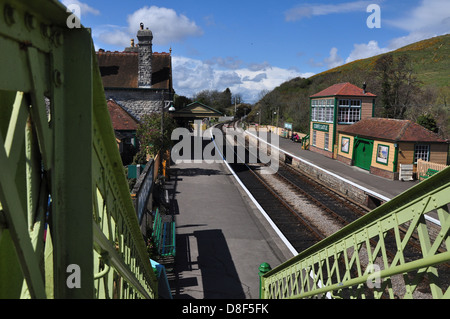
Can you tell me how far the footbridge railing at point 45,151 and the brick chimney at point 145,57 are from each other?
2626 centimetres

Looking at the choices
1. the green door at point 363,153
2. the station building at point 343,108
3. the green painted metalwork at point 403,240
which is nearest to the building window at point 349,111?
the station building at point 343,108

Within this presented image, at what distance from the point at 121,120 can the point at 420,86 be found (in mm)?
43476

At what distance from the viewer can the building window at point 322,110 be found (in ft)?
98.1

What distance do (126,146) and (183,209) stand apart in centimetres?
1045

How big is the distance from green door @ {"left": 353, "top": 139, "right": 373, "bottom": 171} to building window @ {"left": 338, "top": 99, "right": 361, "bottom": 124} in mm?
4117

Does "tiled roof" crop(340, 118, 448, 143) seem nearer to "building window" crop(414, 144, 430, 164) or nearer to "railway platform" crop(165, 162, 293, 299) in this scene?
"building window" crop(414, 144, 430, 164)

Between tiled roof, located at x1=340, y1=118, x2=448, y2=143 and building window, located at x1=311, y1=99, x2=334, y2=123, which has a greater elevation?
building window, located at x1=311, y1=99, x2=334, y2=123

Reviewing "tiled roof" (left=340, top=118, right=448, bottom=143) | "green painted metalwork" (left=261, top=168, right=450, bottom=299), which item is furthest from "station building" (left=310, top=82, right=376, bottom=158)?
"green painted metalwork" (left=261, top=168, right=450, bottom=299)

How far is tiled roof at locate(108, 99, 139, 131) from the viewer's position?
25172mm

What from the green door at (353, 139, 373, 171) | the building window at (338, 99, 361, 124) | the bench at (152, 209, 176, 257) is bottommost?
the bench at (152, 209, 176, 257)

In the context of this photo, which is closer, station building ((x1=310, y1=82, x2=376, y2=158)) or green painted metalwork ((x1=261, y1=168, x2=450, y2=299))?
green painted metalwork ((x1=261, y1=168, x2=450, y2=299))

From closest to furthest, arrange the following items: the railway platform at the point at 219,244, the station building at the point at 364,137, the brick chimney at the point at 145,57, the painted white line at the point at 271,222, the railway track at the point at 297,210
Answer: the railway platform at the point at 219,244 < the painted white line at the point at 271,222 < the railway track at the point at 297,210 < the station building at the point at 364,137 < the brick chimney at the point at 145,57

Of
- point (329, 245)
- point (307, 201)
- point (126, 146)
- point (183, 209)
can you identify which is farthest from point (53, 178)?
point (126, 146)

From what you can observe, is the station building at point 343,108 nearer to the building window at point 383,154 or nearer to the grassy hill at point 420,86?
the building window at point 383,154
